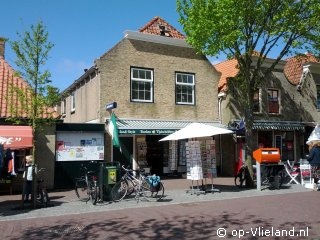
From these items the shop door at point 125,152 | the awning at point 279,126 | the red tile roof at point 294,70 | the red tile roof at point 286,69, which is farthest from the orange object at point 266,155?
the red tile roof at point 294,70

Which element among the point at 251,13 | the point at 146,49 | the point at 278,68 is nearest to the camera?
the point at 251,13

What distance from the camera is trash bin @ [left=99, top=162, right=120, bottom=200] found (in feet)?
39.3

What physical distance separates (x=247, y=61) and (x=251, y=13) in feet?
6.30

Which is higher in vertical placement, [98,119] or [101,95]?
[101,95]

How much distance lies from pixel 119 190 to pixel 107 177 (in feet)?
1.84

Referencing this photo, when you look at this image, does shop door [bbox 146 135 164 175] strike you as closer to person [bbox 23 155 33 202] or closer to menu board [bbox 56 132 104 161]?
menu board [bbox 56 132 104 161]

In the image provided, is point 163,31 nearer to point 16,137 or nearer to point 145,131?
point 145,131

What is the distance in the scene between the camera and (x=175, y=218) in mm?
9273

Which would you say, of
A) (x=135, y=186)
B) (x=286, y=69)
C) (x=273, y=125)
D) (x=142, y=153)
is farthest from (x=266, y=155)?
(x=286, y=69)

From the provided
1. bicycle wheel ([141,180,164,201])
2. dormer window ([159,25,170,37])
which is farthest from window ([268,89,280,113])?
bicycle wheel ([141,180,164,201])

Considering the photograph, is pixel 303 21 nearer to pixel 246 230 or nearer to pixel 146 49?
pixel 146 49

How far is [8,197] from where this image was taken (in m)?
14.0

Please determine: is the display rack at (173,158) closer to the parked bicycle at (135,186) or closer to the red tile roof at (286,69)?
the red tile roof at (286,69)

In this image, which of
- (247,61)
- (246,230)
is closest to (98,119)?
(247,61)
